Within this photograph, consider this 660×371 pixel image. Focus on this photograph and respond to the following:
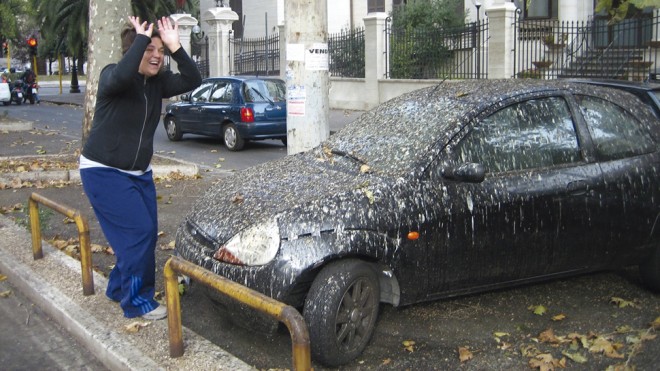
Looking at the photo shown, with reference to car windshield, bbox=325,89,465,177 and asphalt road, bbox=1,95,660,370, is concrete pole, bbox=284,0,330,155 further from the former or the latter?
asphalt road, bbox=1,95,660,370

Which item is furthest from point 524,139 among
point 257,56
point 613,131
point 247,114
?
point 257,56

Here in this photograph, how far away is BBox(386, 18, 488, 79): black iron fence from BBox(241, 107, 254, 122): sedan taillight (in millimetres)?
7391

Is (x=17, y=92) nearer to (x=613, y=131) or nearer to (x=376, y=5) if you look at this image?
(x=376, y=5)

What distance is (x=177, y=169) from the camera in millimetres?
11977

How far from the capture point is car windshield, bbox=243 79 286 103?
55.0 ft

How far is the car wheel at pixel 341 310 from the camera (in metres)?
4.37

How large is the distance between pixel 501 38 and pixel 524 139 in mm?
15769

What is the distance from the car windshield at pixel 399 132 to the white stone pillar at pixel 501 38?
49.6 feet

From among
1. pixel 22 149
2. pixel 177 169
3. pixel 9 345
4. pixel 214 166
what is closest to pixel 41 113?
pixel 22 149

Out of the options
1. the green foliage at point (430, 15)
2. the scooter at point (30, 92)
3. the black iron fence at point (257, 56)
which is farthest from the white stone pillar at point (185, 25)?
the green foliage at point (430, 15)

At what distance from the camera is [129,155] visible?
489 centimetres

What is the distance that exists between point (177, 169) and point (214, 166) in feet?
7.28

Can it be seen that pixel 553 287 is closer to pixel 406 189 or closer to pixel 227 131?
pixel 406 189

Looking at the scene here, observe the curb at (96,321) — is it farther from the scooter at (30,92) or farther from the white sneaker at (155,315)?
the scooter at (30,92)
